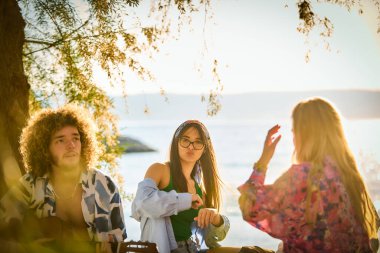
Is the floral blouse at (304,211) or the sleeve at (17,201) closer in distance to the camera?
the floral blouse at (304,211)

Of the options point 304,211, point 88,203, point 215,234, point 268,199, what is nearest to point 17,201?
point 88,203

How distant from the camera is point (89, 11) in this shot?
532 cm

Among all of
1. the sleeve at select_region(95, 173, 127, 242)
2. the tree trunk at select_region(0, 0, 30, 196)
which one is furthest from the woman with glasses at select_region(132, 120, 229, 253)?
the tree trunk at select_region(0, 0, 30, 196)

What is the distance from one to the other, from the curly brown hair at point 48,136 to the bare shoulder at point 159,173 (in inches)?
16.8

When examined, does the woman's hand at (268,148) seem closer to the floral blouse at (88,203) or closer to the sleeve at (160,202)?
the sleeve at (160,202)

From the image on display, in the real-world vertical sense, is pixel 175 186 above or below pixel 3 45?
below

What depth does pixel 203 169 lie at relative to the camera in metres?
4.02

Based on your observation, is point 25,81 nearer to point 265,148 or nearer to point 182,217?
point 182,217

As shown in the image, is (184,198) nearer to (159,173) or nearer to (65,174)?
(159,173)

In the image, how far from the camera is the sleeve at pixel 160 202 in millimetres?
3471

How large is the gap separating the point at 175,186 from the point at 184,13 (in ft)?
6.54

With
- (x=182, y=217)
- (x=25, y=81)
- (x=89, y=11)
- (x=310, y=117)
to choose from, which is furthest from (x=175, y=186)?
(x=89, y=11)

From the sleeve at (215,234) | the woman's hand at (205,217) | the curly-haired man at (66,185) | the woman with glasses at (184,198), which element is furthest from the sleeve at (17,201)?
the sleeve at (215,234)

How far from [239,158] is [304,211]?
32.7 m
